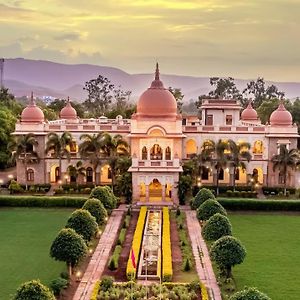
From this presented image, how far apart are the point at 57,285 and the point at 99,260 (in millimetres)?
5463

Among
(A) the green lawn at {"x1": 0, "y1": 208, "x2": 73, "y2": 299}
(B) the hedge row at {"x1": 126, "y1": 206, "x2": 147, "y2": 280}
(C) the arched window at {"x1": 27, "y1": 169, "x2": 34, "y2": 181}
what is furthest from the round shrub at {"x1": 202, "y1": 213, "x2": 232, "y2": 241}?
(C) the arched window at {"x1": 27, "y1": 169, "x2": 34, "y2": 181}

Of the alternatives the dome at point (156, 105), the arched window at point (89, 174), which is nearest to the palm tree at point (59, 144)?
the arched window at point (89, 174)

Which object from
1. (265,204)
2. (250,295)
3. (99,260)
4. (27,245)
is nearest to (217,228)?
(99,260)

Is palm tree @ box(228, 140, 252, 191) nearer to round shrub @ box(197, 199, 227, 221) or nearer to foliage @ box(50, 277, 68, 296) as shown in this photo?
round shrub @ box(197, 199, 227, 221)

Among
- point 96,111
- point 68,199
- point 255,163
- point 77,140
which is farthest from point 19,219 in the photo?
point 96,111

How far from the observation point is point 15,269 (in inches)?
1055

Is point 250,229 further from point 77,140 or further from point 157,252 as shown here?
point 77,140

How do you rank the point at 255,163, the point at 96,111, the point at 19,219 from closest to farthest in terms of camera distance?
the point at 19,219 < the point at 255,163 < the point at 96,111

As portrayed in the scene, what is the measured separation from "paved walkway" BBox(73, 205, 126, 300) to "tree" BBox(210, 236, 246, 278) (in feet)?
17.6

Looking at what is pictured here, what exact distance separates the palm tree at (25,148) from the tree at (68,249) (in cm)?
2471

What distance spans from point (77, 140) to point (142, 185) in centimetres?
976

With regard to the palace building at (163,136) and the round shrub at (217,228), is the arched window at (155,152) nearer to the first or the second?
the palace building at (163,136)

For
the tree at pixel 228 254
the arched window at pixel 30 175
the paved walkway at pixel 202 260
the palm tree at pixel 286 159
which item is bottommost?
the paved walkway at pixel 202 260

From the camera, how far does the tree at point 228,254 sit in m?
24.8
